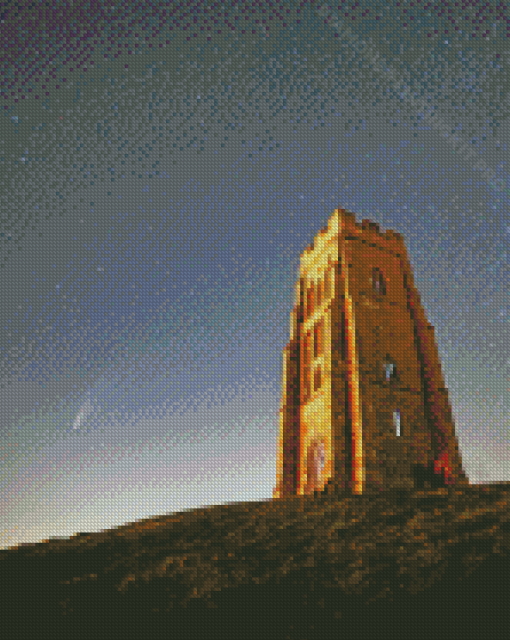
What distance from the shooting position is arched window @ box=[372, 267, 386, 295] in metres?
29.4

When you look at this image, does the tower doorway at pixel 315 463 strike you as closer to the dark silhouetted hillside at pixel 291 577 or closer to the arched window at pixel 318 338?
the arched window at pixel 318 338

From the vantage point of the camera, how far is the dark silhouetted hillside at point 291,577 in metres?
6.79

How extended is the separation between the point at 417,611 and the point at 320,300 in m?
24.7

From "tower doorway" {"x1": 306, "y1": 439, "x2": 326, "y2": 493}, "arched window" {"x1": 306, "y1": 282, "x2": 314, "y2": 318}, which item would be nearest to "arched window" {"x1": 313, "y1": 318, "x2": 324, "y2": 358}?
"arched window" {"x1": 306, "y1": 282, "x2": 314, "y2": 318}

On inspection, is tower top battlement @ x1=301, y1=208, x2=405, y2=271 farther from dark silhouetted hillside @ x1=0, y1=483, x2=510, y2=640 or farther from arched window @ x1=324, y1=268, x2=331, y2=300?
dark silhouetted hillside @ x1=0, y1=483, x2=510, y2=640

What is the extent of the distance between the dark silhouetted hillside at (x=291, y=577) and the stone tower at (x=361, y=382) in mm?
7153

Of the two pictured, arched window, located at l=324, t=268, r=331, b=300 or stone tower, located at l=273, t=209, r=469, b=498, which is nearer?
stone tower, located at l=273, t=209, r=469, b=498

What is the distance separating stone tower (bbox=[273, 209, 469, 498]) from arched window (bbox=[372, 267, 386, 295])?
0.24 feet

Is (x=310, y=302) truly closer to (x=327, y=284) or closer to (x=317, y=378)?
(x=327, y=284)

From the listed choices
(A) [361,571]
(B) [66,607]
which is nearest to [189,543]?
(B) [66,607]

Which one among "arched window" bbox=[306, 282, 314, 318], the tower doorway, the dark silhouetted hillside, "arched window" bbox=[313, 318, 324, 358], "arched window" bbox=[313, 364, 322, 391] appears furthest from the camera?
"arched window" bbox=[306, 282, 314, 318]

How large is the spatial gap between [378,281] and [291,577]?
2422cm

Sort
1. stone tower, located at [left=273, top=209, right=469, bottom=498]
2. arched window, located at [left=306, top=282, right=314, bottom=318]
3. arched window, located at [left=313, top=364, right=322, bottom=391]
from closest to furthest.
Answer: stone tower, located at [left=273, top=209, right=469, bottom=498], arched window, located at [left=313, top=364, right=322, bottom=391], arched window, located at [left=306, top=282, right=314, bottom=318]

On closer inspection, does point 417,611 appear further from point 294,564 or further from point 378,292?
point 378,292
